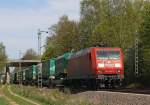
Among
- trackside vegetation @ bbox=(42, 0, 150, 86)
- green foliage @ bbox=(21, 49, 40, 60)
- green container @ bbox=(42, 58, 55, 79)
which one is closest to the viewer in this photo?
trackside vegetation @ bbox=(42, 0, 150, 86)

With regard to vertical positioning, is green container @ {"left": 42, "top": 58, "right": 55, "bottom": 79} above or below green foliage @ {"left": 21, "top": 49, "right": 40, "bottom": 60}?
below

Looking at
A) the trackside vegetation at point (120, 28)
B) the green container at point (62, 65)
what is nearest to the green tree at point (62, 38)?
the trackside vegetation at point (120, 28)

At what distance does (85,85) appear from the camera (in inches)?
1875

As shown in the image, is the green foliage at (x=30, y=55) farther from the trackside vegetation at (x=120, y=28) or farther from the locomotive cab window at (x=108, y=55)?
the locomotive cab window at (x=108, y=55)

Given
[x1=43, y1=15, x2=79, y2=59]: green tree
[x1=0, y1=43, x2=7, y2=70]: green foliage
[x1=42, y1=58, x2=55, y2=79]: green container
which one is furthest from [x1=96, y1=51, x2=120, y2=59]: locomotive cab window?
[x1=0, y1=43, x2=7, y2=70]: green foliage

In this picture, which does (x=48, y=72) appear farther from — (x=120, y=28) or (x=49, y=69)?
(x=120, y=28)

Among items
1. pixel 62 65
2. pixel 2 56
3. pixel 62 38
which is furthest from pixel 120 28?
pixel 2 56

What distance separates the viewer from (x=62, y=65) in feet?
198

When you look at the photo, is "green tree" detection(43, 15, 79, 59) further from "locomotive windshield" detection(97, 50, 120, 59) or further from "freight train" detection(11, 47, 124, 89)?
"locomotive windshield" detection(97, 50, 120, 59)

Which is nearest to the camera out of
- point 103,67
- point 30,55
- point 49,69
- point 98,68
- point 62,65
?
point 98,68

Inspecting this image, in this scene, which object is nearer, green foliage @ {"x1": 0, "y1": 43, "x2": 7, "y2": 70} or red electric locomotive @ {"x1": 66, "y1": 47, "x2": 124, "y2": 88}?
red electric locomotive @ {"x1": 66, "y1": 47, "x2": 124, "y2": 88}

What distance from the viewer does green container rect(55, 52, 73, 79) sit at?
193ft

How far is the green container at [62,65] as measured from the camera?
2311 inches

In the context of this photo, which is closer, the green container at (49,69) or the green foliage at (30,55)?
the green container at (49,69)
